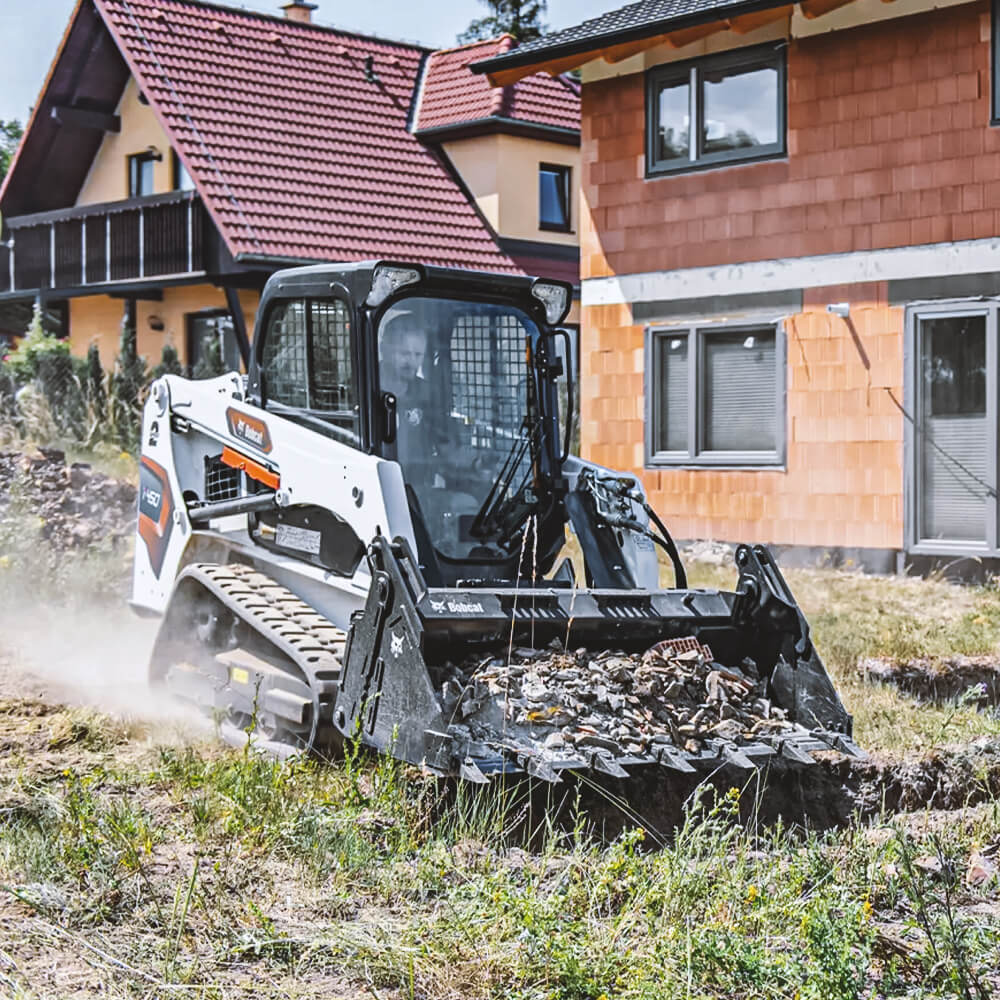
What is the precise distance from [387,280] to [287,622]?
6.13ft

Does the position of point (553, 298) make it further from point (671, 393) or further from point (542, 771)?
point (671, 393)

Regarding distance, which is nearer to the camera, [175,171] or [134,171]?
[175,171]

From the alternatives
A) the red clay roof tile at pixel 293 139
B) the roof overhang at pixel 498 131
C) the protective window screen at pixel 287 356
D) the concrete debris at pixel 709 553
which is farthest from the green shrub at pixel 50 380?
the protective window screen at pixel 287 356

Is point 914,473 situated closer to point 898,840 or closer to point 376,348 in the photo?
point 376,348

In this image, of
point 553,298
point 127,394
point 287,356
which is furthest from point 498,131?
point 287,356

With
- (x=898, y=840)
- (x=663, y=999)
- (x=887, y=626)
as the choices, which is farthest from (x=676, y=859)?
(x=887, y=626)

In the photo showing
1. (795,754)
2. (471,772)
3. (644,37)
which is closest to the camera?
(471,772)

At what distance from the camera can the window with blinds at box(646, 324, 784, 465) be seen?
1571cm

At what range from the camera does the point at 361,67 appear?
92.4ft

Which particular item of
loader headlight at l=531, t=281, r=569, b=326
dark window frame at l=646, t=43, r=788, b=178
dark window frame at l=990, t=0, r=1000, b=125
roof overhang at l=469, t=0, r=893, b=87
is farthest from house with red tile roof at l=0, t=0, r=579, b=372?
loader headlight at l=531, t=281, r=569, b=326

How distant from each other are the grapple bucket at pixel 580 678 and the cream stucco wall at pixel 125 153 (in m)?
20.1

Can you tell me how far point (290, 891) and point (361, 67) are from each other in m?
24.7

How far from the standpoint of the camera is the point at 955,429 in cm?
1433

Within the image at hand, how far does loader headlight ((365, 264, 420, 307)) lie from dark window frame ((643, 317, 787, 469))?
810 cm
